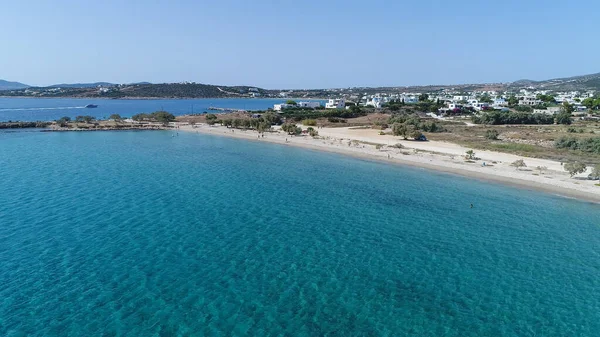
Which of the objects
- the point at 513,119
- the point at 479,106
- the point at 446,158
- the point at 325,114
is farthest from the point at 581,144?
the point at 479,106

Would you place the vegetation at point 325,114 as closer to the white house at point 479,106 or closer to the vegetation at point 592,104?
the white house at point 479,106

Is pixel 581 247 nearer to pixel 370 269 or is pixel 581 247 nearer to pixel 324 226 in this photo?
pixel 370 269

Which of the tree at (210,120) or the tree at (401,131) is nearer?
the tree at (401,131)

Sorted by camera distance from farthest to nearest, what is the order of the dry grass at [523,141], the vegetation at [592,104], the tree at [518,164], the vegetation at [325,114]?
the vegetation at [592,104] < the vegetation at [325,114] < the dry grass at [523,141] < the tree at [518,164]

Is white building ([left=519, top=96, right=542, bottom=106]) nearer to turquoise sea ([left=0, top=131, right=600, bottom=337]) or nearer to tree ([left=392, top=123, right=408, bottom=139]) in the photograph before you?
tree ([left=392, top=123, right=408, bottom=139])

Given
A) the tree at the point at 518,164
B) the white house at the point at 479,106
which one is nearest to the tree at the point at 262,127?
the tree at the point at 518,164

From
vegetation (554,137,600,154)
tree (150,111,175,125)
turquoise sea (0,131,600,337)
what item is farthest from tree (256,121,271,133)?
vegetation (554,137,600,154)

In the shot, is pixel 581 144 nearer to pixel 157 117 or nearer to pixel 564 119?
pixel 564 119
